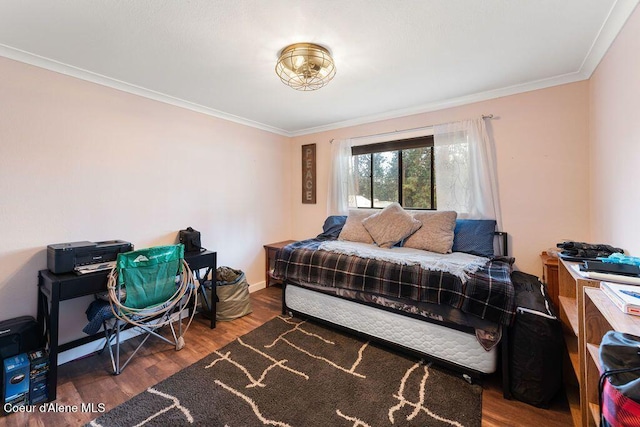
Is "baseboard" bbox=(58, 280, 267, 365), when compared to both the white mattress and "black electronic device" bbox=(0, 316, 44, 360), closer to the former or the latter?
"black electronic device" bbox=(0, 316, 44, 360)

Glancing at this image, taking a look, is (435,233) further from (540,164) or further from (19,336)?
(19,336)

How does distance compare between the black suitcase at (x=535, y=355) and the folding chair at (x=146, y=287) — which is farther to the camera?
the folding chair at (x=146, y=287)

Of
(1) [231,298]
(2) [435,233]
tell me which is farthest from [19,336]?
(2) [435,233]

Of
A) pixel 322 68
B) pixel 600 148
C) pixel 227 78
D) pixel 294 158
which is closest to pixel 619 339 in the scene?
pixel 600 148

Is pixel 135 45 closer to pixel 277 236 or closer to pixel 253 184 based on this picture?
pixel 253 184

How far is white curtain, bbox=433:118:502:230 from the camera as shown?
8.66ft

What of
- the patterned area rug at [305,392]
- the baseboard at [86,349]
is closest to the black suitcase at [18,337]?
the baseboard at [86,349]

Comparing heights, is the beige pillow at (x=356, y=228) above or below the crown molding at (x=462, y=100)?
below

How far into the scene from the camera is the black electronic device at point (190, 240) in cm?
272

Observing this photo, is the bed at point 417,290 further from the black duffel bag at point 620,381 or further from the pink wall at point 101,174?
the pink wall at point 101,174

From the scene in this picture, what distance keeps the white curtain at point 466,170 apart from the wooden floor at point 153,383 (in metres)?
1.56

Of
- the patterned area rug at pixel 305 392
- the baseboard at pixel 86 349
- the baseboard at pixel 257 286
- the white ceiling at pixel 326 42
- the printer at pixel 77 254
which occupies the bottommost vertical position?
the patterned area rug at pixel 305 392

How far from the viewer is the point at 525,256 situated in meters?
2.53

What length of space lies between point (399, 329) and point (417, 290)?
1.30ft
